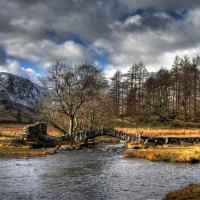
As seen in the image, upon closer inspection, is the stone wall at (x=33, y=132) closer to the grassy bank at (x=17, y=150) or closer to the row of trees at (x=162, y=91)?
the grassy bank at (x=17, y=150)

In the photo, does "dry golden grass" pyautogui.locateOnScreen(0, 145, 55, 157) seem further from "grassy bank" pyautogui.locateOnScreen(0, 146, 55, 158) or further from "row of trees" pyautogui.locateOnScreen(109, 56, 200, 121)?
Result: "row of trees" pyautogui.locateOnScreen(109, 56, 200, 121)

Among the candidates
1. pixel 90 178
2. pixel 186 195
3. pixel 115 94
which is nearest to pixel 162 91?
pixel 115 94

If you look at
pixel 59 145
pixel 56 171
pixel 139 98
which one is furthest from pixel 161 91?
pixel 56 171

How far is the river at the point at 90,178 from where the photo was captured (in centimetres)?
2478

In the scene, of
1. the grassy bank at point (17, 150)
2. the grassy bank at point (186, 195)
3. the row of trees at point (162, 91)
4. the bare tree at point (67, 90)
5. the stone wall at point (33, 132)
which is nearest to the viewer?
the grassy bank at point (186, 195)

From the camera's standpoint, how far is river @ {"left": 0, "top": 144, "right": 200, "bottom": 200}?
2478cm

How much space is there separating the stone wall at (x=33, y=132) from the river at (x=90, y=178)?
654 inches

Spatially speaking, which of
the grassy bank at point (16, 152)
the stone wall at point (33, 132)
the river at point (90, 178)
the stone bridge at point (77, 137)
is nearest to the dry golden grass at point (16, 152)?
the grassy bank at point (16, 152)

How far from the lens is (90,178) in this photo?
31.2 m

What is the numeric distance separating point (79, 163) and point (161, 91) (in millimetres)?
94100

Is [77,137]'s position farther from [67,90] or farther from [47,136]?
[67,90]

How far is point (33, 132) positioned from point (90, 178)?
106 ft

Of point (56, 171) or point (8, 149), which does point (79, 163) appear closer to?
point (56, 171)

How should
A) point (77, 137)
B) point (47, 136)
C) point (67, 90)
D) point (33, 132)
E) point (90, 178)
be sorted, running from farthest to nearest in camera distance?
point (67, 90)
point (77, 137)
point (47, 136)
point (33, 132)
point (90, 178)
